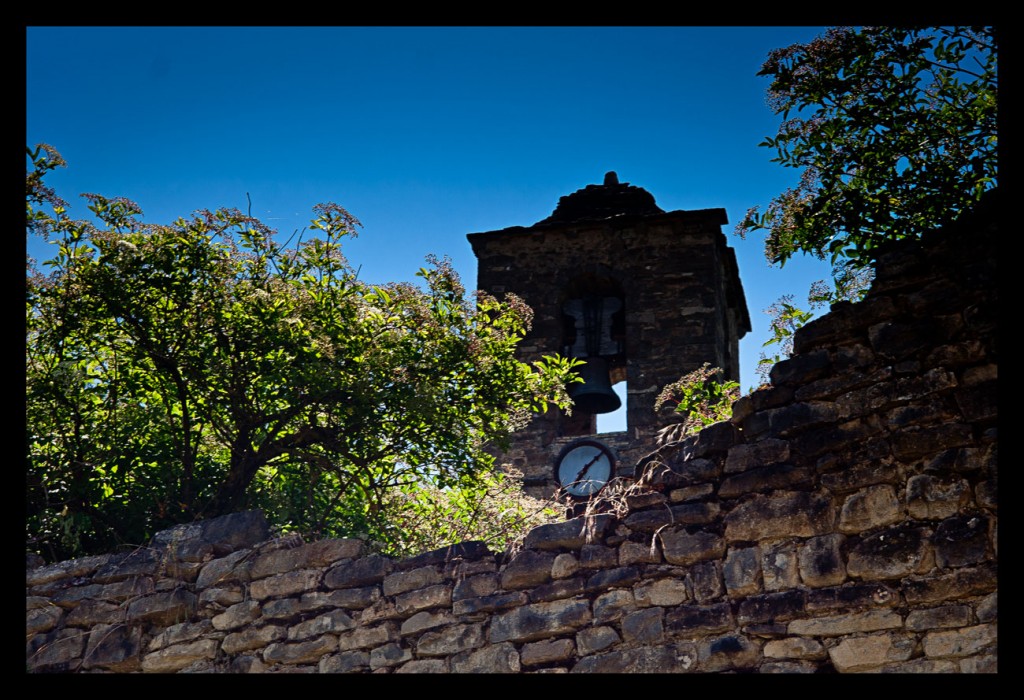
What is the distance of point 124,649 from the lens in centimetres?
531

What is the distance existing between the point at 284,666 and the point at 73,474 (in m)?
1.97

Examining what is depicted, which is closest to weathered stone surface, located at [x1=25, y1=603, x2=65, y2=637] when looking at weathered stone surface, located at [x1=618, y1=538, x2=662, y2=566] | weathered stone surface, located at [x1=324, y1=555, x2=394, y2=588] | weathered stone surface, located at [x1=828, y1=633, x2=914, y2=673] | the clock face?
weathered stone surface, located at [x1=324, y1=555, x2=394, y2=588]

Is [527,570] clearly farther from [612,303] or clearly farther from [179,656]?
[612,303]

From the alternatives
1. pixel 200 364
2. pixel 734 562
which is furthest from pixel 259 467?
pixel 734 562

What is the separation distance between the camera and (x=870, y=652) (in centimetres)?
407

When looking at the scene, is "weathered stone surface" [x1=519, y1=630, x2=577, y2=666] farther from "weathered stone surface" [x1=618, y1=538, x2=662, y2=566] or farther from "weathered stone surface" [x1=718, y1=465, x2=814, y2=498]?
"weathered stone surface" [x1=718, y1=465, x2=814, y2=498]

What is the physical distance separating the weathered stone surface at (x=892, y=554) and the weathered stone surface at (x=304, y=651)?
2.31m

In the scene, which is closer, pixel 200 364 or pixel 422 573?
pixel 422 573

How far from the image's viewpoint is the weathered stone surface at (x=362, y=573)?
5.17 meters

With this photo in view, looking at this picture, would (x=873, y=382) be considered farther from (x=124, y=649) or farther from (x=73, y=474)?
(x=73, y=474)

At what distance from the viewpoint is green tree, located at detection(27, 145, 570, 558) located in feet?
20.7

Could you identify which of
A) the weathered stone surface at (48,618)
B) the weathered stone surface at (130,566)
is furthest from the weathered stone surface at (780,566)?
the weathered stone surface at (48,618)

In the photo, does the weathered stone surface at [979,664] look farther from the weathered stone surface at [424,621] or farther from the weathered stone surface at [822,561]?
the weathered stone surface at [424,621]

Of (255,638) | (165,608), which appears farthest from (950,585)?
(165,608)
